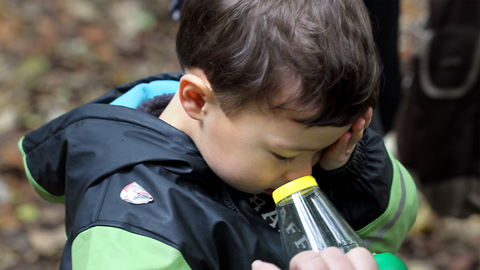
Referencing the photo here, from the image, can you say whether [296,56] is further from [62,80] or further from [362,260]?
[62,80]

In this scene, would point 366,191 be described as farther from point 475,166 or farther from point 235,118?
point 475,166

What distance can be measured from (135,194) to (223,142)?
Answer: 0.23 metres

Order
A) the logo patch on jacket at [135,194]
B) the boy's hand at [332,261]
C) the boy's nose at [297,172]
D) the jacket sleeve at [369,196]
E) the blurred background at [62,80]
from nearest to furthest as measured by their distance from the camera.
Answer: the boy's hand at [332,261], the logo patch on jacket at [135,194], the boy's nose at [297,172], the jacket sleeve at [369,196], the blurred background at [62,80]

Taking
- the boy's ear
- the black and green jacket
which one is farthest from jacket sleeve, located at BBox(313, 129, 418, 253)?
the boy's ear

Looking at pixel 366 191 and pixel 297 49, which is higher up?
pixel 297 49

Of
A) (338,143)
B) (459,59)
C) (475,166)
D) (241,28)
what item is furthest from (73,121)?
(475,166)

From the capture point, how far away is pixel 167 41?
3865 mm

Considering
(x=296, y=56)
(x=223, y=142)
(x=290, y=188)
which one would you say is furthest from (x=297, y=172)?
(x=296, y=56)

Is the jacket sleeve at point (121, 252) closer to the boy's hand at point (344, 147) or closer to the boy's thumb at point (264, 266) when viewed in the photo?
the boy's thumb at point (264, 266)

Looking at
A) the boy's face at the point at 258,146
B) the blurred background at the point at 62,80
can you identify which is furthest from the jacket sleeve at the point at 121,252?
the blurred background at the point at 62,80

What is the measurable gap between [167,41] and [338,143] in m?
3.00

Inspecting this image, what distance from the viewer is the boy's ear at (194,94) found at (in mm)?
1018

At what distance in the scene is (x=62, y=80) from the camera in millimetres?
3076

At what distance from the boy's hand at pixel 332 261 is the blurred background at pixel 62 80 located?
5.58 ft
